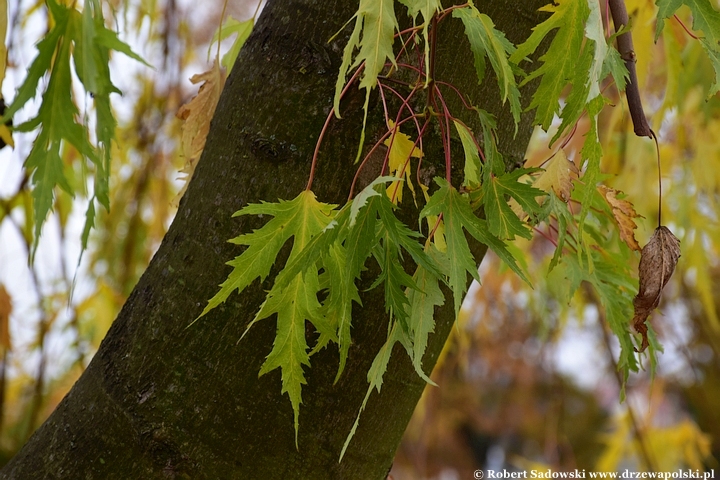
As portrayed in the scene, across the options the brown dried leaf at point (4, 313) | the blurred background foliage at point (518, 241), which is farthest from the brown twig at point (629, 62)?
the brown dried leaf at point (4, 313)

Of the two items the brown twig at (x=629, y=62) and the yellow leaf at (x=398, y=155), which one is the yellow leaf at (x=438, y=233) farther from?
the brown twig at (x=629, y=62)

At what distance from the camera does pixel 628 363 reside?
1.54 feet

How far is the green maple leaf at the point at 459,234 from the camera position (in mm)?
329

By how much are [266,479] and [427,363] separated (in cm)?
12

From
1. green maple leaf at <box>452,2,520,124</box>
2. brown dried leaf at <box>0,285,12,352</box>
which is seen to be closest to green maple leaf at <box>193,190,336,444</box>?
green maple leaf at <box>452,2,520,124</box>

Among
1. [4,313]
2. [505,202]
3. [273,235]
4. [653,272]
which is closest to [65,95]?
[273,235]

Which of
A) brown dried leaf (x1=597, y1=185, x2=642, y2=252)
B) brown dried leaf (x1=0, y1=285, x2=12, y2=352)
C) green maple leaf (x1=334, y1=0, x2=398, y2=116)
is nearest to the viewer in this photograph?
green maple leaf (x1=334, y1=0, x2=398, y2=116)

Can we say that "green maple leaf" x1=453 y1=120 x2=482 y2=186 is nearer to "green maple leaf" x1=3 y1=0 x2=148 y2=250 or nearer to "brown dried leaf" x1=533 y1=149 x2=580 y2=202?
"brown dried leaf" x1=533 y1=149 x2=580 y2=202

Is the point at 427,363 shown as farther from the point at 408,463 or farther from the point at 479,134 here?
the point at 408,463

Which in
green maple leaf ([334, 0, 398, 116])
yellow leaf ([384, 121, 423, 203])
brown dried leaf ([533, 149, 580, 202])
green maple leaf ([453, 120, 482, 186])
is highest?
green maple leaf ([334, 0, 398, 116])

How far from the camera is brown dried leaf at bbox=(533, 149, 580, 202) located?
0.39 meters

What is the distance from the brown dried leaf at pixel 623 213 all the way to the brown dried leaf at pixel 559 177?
Result: 5 centimetres

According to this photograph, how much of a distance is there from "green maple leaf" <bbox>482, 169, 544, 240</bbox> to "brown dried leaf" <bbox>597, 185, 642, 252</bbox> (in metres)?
0.10

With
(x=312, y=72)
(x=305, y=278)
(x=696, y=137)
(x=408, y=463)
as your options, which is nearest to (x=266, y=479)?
(x=305, y=278)
